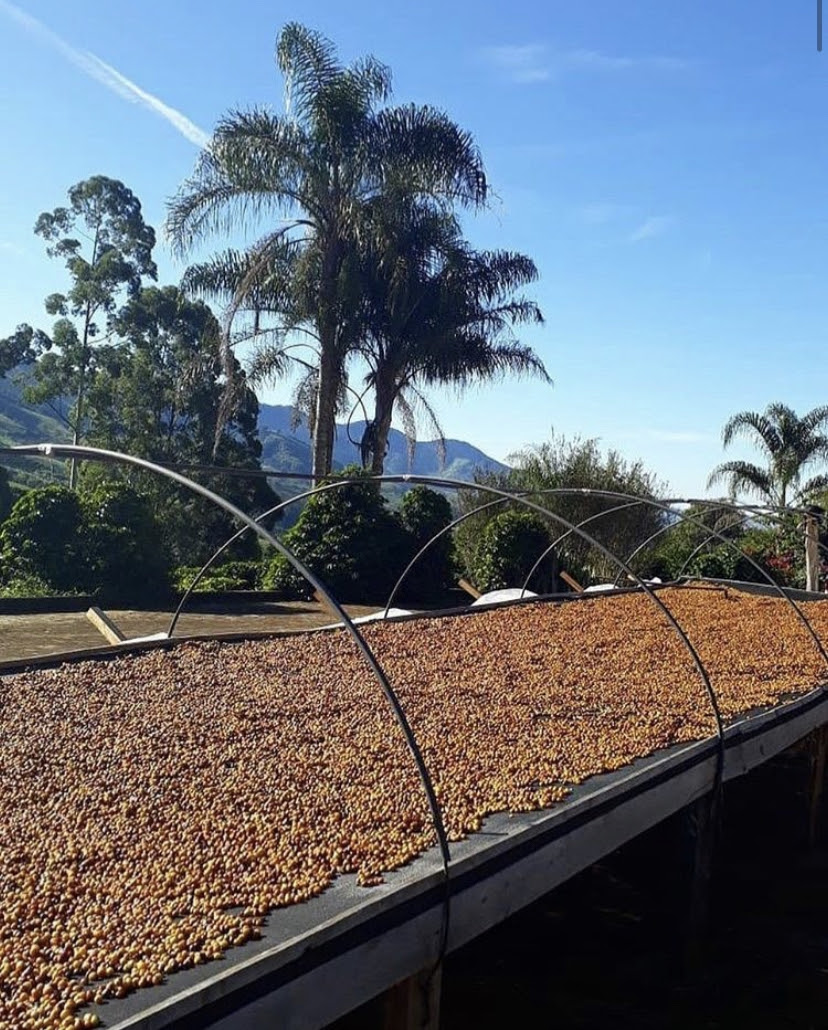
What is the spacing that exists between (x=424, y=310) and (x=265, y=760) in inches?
565

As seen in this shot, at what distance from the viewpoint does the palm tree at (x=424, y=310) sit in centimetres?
1772

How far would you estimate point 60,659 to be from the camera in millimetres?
6492

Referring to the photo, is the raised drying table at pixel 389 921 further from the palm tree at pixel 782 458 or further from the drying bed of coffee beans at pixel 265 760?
the palm tree at pixel 782 458

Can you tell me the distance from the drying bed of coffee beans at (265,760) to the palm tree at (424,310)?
1037 cm

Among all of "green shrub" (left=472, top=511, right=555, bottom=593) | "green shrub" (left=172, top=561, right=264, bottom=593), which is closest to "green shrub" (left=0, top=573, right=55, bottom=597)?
"green shrub" (left=172, top=561, right=264, bottom=593)

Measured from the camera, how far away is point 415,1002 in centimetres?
332

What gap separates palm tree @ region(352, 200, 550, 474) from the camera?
58.1 feet

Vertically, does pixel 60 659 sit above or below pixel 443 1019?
above

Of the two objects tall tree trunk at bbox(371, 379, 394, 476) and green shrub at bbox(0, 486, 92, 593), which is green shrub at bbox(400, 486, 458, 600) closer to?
tall tree trunk at bbox(371, 379, 394, 476)

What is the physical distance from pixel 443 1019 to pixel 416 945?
5.53ft

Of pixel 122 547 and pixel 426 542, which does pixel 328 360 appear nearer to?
pixel 426 542

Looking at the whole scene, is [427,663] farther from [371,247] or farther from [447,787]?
[371,247]

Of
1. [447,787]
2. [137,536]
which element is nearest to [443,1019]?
[447,787]

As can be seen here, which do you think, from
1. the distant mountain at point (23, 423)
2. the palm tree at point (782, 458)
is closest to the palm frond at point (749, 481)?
the palm tree at point (782, 458)
